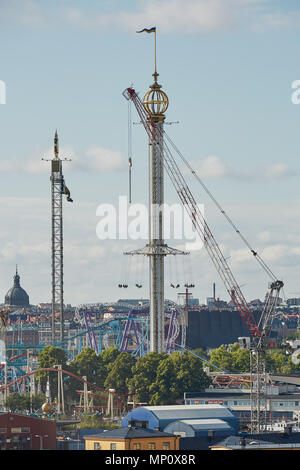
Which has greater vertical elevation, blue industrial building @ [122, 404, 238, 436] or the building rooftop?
blue industrial building @ [122, 404, 238, 436]

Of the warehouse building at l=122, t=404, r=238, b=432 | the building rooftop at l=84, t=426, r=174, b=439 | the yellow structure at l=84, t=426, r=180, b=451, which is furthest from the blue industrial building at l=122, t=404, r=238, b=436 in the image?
the yellow structure at l=84, t=426, r=180, b=451

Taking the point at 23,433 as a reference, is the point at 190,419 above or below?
above

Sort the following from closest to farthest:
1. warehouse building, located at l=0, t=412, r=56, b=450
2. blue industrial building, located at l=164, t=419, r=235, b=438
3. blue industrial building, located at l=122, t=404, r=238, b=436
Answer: blue industrial building, located at l=164, t=419, r=235, b=438 < warehouse building, located at l=0, t=412, r=56, b=450 < blue industrial building, located at l=122, t=404, r=238, b=436

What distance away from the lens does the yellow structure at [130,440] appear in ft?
355

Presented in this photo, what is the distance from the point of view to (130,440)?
108125 millimetres

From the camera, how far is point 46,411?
573 feet

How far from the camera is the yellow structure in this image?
355 feet

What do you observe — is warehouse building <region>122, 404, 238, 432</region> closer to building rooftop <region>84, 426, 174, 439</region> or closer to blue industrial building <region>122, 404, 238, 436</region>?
blue industrial building <region>122, 404, 238, 436</region>

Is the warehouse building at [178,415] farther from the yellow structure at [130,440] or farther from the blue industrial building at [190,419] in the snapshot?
the yellow structure at [130,440]

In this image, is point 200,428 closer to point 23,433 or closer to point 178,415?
point 178,415

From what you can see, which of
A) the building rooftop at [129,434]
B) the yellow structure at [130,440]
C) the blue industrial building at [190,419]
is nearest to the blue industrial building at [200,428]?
the blue industrial building at [190,419]

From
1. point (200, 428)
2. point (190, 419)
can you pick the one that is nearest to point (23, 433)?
point (200, 428)

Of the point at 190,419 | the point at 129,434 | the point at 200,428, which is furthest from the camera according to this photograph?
the point at 190,419
